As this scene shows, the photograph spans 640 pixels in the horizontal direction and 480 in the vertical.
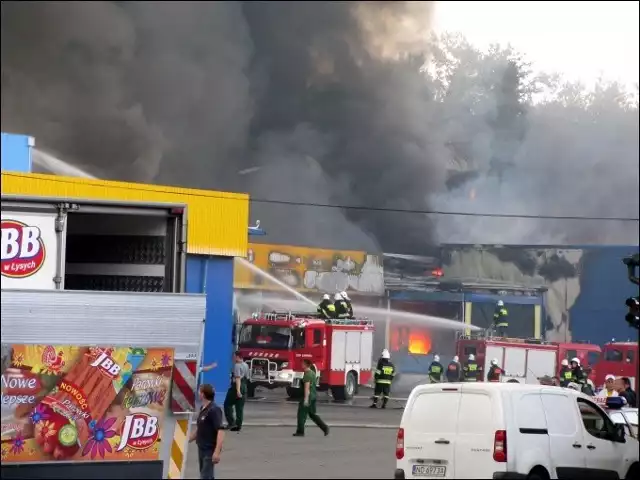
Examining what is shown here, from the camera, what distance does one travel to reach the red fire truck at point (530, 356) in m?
31.4

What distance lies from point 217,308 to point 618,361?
11050 millimetres

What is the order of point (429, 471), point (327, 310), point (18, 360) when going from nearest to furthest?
point (18, 360)
point (429, 471)
point (327, 310)

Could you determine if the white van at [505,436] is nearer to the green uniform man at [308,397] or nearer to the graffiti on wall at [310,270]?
the green uniform man at [308,397]

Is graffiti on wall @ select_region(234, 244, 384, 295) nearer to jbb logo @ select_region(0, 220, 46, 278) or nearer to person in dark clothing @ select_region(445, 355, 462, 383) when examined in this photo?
person in dark clothing @ select_region(445, 355, 462, 383)

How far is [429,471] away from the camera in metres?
11.1

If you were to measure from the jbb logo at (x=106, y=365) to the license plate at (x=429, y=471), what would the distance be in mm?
3523

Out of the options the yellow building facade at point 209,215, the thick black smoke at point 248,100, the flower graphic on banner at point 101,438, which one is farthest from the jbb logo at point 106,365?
the thick black smoke at point 248,100

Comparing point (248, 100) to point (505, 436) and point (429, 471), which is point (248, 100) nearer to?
point (429, 471)

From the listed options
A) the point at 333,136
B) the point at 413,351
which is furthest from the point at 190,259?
the point at 333,136

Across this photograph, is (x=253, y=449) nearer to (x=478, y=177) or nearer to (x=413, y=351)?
(x=413, y=351)

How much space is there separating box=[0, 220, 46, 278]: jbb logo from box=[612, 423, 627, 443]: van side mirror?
5.93 metres

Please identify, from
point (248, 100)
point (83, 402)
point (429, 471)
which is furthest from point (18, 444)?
point (248, 100)

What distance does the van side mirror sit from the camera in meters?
11.8

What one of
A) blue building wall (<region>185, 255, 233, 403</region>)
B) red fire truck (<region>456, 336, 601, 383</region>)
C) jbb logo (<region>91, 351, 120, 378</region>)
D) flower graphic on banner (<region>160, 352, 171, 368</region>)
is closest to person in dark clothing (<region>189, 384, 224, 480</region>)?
flower graphic on banner (<region>160, 352, 171, 368</region>)
